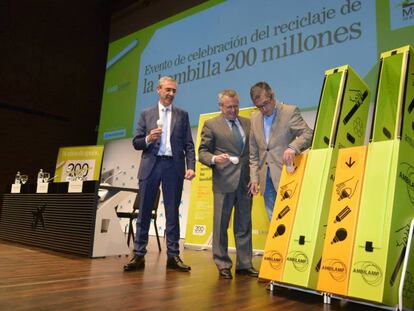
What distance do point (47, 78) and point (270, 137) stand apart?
5.83 m

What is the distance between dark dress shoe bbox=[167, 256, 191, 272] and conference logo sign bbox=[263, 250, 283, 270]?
2.35 feet

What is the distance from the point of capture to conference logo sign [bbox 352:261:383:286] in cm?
158

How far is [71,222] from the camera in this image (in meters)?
3.33

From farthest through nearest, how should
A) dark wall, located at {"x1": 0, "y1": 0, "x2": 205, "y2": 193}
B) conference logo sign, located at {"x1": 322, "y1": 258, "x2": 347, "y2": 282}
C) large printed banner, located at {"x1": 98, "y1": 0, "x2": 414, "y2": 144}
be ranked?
dark wall, located at {"x1": 0, "y1": 0, "x2": 205, "y2": 193} < large printed banner, located at {"x1": 98, "y1": 0, "x2": 414, "y2": 144} < conference logo sign, located at {"x1": 322, "y1": 258, "x2": 347, "y2": 282}

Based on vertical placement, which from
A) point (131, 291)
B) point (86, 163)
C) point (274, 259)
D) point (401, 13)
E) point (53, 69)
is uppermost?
point (401, 13)

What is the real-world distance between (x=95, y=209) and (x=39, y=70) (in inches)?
188

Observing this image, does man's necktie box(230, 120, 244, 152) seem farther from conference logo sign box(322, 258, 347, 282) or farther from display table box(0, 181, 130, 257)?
display table box(0, 181, 130, 257)

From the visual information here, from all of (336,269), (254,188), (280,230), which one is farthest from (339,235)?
(254,188)

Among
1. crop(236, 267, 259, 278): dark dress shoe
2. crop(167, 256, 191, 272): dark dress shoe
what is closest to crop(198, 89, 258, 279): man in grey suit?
crop(236, 267, 259, 278): dark dress shoe

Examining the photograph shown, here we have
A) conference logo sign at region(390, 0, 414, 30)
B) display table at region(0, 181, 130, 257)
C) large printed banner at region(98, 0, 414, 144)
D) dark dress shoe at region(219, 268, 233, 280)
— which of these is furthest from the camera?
large printed banner at region(98, 0, 414, 144)

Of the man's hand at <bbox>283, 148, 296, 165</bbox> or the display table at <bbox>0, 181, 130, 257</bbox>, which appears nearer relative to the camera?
the man's hand at <bbox>283, 148, 296, 165</bbox>

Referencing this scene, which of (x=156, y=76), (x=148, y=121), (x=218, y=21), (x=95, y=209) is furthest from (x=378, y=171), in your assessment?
(x=156, y=76)

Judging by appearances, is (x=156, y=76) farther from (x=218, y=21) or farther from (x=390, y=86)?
(x=390, y=86)

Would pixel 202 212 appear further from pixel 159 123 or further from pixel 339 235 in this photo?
pixel 339 235
